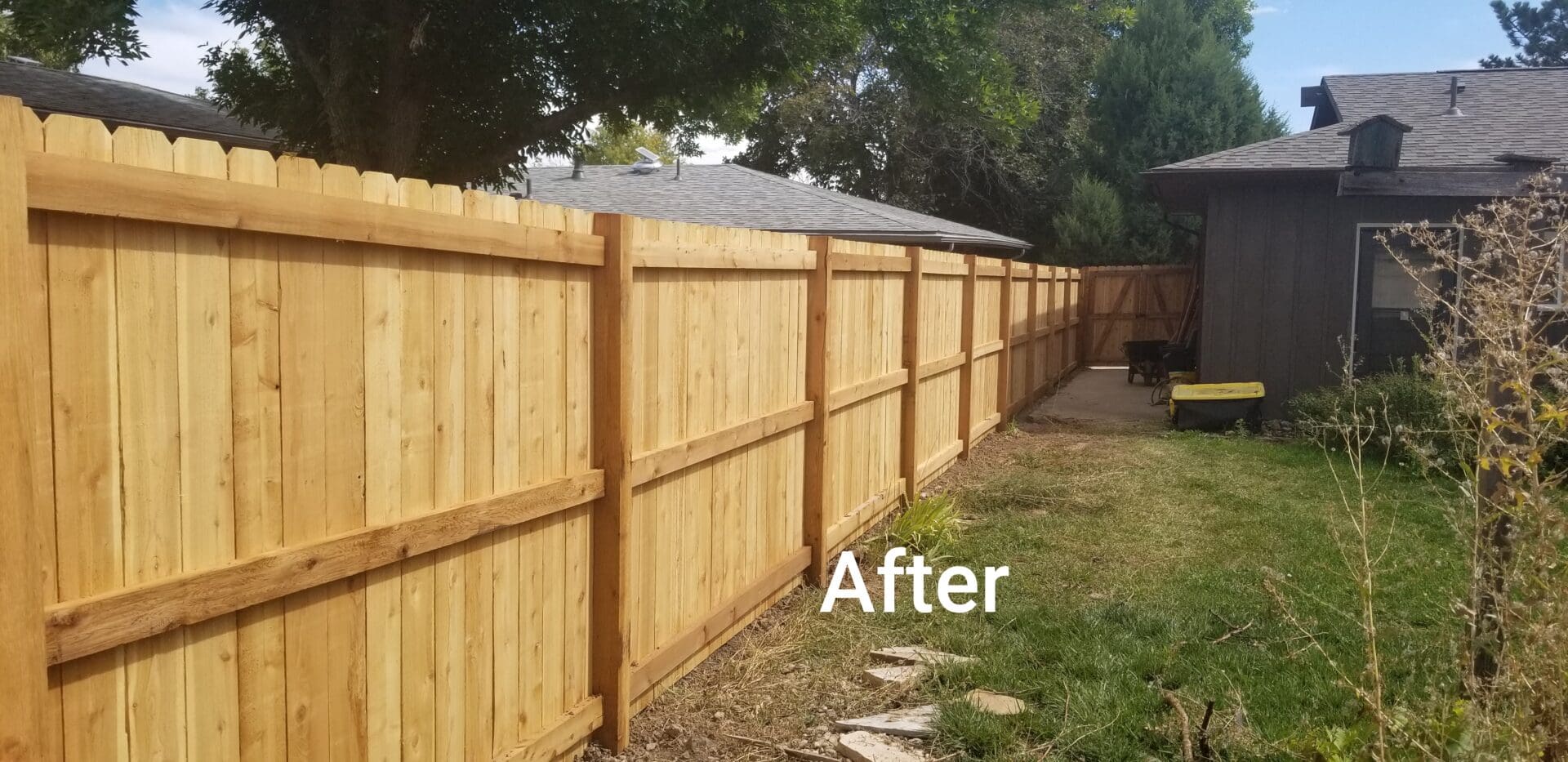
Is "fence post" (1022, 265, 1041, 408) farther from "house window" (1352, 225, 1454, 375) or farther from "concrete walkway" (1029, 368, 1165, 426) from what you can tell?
"house window" (1352, 225, 1454, 375)

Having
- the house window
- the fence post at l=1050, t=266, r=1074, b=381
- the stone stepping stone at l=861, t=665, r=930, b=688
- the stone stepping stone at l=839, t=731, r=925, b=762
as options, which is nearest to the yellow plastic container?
the house window

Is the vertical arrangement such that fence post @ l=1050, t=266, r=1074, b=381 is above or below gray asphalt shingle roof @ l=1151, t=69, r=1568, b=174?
below

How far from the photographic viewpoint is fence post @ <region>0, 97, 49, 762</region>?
6.59 ft

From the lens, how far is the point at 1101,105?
107 feet

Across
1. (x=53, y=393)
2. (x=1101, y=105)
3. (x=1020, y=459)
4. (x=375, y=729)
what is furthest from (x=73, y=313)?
(x=1101, y=105)

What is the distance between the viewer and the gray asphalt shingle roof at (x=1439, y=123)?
42.8 ft

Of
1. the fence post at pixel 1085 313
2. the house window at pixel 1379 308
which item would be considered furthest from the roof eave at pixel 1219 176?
the fence post at pixel 1085 313

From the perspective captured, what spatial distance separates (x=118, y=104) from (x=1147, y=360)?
1428 centimetres

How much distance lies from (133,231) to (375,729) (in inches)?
53.4

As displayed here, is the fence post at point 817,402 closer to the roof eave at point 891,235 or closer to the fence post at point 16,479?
the fence post at point 16,479

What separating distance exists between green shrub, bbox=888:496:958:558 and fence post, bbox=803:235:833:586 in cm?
86

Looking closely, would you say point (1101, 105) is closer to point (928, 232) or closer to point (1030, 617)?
point (928, 232)

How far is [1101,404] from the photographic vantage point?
15.9m

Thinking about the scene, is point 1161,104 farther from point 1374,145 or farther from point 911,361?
point 911,361
